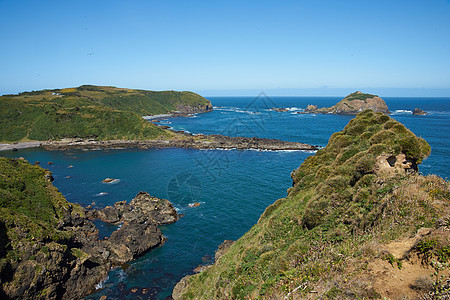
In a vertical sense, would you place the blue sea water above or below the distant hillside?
below

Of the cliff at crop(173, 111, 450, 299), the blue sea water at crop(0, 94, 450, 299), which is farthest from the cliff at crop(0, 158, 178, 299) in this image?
the cliff at crop(173, 111, 450, 299)

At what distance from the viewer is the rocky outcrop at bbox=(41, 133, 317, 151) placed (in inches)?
4333

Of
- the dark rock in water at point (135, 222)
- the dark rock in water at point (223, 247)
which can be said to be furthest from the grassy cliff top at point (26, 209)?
the dark rock in water at point (223, 247)

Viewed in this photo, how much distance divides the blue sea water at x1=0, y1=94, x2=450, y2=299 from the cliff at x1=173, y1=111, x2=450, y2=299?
32.3 ft

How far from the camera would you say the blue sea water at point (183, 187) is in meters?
35.9

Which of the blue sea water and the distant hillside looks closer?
the blue sea water

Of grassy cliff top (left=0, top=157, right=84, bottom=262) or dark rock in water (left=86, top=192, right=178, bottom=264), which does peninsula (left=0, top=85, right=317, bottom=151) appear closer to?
dark rock in water (left=86, top=192, right=178, bottom=264)

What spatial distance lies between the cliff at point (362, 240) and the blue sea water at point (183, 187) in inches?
387

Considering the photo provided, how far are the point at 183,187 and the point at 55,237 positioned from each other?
3707 cm

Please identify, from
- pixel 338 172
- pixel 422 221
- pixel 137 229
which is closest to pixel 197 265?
pixel 137 229

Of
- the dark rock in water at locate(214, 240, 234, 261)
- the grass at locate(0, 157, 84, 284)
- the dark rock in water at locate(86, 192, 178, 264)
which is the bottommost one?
the dark rock in water at locate(214, 240, 234, 261)

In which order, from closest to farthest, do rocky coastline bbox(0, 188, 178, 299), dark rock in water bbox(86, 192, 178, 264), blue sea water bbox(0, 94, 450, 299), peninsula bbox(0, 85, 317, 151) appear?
rocky coastline bbox(0, 188, 178, 299) → blue sea water bbox(0, 94, 450, 299) → dark rock in water bbox(86, 192, 178, 264) → peninsula bbox(0, 85, 317, 151)

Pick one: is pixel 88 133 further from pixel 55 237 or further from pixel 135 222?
pixel 55 237

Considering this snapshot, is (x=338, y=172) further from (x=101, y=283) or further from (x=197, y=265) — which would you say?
(x=101, y=283)
